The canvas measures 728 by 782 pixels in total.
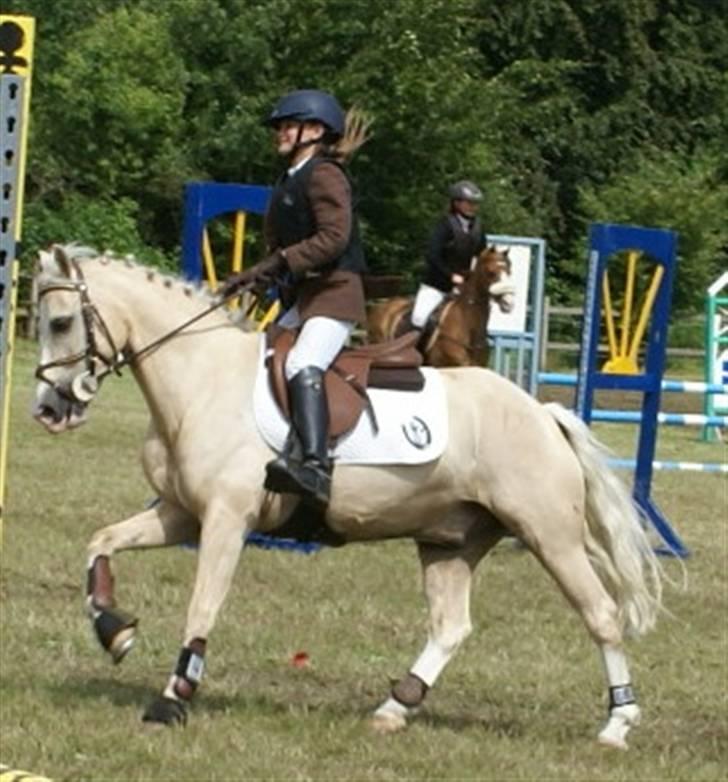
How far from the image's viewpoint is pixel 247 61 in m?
46.1

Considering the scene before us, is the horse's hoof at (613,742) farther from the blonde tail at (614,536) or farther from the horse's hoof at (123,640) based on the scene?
the horse's hoof at (123,640)

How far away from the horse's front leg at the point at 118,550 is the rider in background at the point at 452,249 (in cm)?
799

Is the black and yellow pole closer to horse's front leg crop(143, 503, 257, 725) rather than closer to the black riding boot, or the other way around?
horse's front leg crop(143, 503, 257, 725)

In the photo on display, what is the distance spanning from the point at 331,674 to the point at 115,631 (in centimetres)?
205

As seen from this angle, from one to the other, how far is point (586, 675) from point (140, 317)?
2980 mm

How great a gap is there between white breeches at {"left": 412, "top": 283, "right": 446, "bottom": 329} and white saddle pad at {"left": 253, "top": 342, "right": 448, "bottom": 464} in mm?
7795

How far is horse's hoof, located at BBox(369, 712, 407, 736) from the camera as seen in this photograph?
9.17 m

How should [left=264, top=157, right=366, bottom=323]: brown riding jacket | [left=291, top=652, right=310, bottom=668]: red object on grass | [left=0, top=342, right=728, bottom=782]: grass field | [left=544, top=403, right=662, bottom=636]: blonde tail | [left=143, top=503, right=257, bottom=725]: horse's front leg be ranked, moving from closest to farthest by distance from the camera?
[left=0, top=342, right=728, bottom=782]: grass field, [left=143, top=503, right=257, bottom=725]: horse's front leg, [left=264, top=157, right=366, bottom=323]: brown riding jacket, [left=544, top=403, right=662, bottom=636]: blonde tail, [left=291, top=652, right=310, bottom=668]: red object on grass

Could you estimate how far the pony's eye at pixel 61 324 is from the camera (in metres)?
9.24

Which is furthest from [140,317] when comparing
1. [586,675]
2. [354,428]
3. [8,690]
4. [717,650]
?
[717,650]

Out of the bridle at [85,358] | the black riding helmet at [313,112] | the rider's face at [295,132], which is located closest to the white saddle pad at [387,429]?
the bridle at [85,358]

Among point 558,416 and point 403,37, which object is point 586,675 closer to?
point 558,416

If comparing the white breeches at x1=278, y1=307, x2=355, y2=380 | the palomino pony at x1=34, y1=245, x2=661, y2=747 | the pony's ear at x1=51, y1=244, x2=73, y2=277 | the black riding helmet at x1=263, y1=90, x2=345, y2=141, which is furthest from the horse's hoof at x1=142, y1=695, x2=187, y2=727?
the black riding helmet at x1=263, y1=90, x2=345, y2=141

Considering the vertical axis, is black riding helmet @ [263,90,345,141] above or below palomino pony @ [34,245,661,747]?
above
